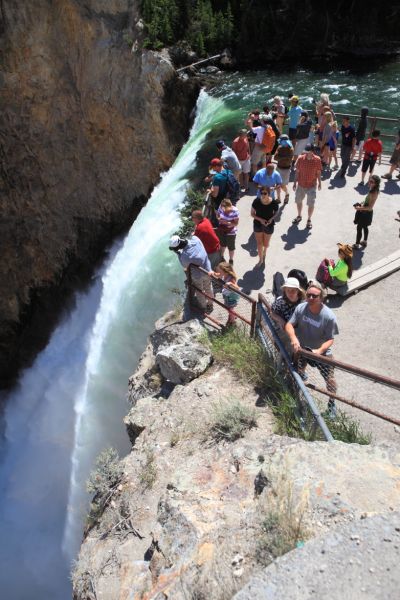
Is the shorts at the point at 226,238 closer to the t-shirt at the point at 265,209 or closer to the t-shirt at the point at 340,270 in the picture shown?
the t-shirt at the point at 265,209

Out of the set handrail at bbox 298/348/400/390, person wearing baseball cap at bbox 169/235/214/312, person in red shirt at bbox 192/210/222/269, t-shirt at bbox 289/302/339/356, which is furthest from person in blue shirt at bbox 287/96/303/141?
handrail at bbox 298/348/400/390

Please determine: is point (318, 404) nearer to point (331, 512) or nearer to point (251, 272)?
point (331, 512)

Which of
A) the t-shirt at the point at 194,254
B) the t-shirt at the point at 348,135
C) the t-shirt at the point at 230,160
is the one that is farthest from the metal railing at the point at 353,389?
the t-shirt at the point at 348,135

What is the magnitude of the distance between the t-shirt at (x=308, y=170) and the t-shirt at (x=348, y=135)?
2.41 metres

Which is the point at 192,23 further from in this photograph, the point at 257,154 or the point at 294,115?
the point at 257,154

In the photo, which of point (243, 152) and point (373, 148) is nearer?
point (373, 148)

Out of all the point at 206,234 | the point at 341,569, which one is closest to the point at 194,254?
the point at 206,234

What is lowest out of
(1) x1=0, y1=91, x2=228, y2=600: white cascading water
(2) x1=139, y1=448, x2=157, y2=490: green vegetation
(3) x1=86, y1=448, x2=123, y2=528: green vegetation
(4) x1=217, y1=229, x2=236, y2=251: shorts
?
(1) x1=0, y1=91, x2=228, y2=600: white cascading water

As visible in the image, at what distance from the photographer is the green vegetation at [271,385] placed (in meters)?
4.94

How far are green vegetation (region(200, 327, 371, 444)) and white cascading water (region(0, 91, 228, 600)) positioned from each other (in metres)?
3.18

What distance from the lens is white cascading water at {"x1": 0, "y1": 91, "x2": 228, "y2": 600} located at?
989cm

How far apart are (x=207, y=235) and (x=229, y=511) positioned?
177 inches

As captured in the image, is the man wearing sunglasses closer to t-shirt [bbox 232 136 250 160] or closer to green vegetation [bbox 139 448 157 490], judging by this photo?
green vegetation [bbox 139 448 157 490]

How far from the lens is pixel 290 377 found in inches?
215
